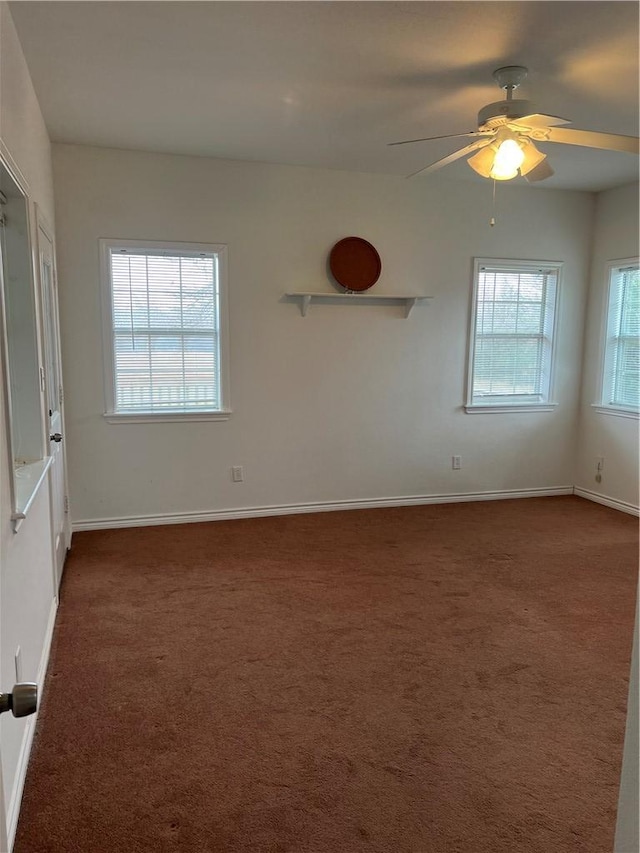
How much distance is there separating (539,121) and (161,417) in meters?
3.06

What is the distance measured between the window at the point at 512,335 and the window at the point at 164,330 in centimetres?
220

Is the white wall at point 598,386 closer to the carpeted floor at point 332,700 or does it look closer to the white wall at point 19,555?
the carpeted floor at point 332,700

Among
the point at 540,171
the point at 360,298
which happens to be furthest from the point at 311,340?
the point at 540,171

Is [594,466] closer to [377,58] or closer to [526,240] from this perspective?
[526,240]

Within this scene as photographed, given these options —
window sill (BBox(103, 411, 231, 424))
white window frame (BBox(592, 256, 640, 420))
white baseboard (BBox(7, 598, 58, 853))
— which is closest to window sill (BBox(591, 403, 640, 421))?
white window frame (BBox(592, 256, 640, 420))

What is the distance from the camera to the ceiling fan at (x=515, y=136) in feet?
8.12

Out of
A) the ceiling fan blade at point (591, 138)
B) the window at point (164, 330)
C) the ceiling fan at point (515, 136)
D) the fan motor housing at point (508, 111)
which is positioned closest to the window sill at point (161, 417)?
the window at point (164, 330)

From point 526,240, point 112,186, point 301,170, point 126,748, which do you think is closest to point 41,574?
point 126,748

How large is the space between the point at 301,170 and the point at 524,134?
2.08 m

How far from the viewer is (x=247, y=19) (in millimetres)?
2264

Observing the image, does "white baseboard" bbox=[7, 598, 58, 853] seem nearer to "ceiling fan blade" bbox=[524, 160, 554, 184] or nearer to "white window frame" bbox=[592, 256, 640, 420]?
"ceiling fan blade" bbox=[524, 160, 554, 184]

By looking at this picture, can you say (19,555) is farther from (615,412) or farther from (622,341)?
(622,341)

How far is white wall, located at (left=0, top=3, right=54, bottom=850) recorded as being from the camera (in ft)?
5.76

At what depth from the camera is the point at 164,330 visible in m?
4.28
